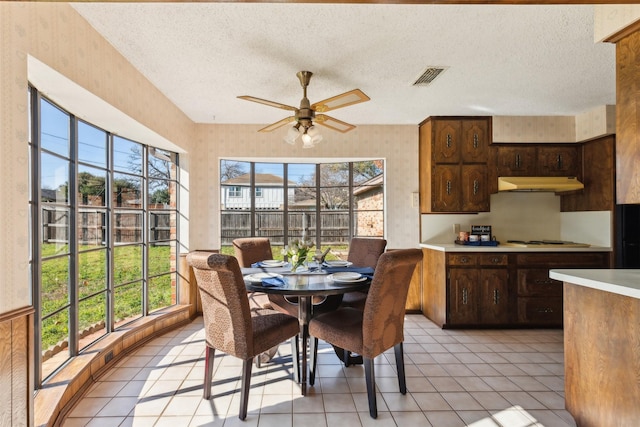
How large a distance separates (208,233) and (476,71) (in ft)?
11.4

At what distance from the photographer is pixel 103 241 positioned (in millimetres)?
2904

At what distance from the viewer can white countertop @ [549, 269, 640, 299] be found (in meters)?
1.55

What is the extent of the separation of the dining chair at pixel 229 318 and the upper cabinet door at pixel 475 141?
316 centimetres

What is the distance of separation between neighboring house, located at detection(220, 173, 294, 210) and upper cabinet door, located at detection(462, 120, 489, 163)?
241 cm

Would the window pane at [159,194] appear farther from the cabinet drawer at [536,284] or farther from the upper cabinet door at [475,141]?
the cabinet drawer at [536,284]

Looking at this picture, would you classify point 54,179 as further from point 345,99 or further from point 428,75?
point 428,75

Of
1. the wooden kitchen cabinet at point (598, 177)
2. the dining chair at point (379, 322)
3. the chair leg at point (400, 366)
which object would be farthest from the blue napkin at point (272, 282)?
the wooden kitchen cabinet at point (598, 177)

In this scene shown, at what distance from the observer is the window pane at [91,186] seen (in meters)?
2.59

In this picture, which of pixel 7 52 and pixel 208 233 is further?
pixel 208 233

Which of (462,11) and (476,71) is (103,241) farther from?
(476,71)

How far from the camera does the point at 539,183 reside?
150 inches

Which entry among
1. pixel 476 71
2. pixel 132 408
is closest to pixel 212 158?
pixel 132 408

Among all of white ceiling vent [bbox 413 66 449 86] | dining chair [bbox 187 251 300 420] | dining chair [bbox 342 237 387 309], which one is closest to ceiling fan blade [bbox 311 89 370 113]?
white ceiling vent [bbox 413 66 449 86]

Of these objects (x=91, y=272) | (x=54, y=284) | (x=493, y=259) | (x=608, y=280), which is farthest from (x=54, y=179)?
(x=493, y=259)
